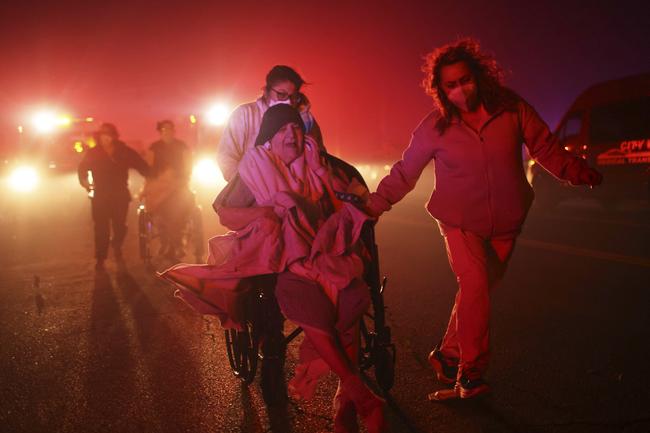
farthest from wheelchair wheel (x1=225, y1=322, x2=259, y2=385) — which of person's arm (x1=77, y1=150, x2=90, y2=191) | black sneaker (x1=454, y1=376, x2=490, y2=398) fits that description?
person's arm (x1=77, y1=150, x2=90, y2=191)

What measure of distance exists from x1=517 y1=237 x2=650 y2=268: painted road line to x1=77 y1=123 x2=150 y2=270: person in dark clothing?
19.1ft

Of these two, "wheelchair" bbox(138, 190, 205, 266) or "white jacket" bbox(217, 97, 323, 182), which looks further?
"wheelchair" bbox(138, 190, 205, 266)

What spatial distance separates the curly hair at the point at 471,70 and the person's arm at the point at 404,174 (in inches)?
6.8

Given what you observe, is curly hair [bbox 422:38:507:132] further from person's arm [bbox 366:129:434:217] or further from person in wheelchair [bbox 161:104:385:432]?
person in wheelchair [bbox 161:104:385:432]

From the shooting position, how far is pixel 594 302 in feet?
19.8

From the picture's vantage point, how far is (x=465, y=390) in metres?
3.70

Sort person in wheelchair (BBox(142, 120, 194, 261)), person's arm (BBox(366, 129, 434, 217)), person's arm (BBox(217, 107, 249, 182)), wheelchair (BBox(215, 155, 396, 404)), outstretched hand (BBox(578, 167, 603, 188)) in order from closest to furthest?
wheelchair (BBox(215, 155, 396, 404)), outstretched hand (BBox(578, 167, 603, 188)), person's arm (BBox(366, 129, 434, 217)), person's arm (BBox(217, 107, 249, 182)), person in wheelchair (BBox(142, 120, 194, 261))

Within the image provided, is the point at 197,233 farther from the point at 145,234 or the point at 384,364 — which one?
the point at 384,364

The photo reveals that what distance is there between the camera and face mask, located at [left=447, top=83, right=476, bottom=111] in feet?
11.9

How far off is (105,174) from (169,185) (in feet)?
3.26

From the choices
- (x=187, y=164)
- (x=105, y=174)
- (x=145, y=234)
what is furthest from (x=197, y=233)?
(x=105, y=174)

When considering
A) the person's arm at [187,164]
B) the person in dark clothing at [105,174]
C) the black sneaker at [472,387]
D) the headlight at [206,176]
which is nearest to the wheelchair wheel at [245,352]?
the black sneaker at [472,387]

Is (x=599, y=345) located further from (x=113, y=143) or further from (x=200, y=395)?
(x=113, y=143)

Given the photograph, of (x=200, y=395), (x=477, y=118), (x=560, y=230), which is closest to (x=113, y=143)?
(x=200, y=395)
